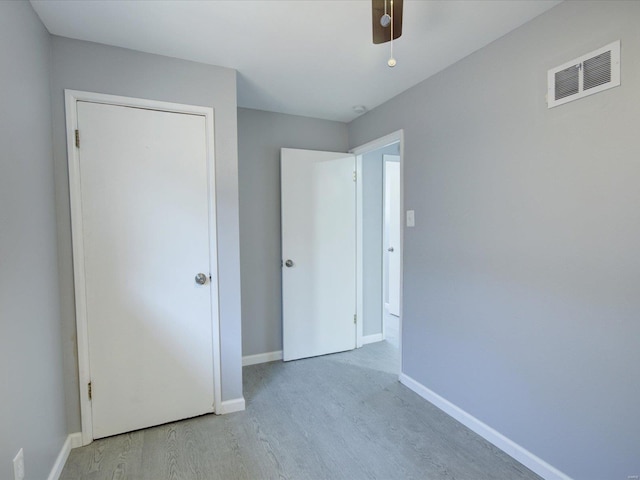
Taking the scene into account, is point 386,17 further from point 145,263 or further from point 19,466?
point 19,466

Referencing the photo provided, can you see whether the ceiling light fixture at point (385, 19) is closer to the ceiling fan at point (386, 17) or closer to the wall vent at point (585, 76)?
the ceiling fan at point (386, 17)

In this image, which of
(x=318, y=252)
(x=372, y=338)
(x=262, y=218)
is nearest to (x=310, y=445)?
(x=318, y=252)

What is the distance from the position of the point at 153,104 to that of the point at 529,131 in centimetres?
220

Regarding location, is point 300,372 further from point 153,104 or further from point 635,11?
point 635,11

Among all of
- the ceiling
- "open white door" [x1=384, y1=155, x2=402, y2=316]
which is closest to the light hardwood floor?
A: "open white door" [x1=384, y1=155, x2=402, y2=316]

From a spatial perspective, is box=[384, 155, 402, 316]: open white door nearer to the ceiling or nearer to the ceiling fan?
the ceiling

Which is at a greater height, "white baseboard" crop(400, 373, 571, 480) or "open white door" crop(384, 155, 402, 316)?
"open white door" crop(384, 155, 402, 316)

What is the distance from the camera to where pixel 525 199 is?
5.55ft

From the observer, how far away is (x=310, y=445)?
1.86m

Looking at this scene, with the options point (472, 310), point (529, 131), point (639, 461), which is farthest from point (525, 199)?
point (639, 461)

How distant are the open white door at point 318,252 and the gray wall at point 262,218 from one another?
136mm

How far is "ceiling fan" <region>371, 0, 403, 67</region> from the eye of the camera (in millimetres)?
1149

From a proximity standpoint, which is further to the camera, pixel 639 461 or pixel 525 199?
pixel 525 199

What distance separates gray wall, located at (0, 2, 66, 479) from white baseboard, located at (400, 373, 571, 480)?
90.6 inches
